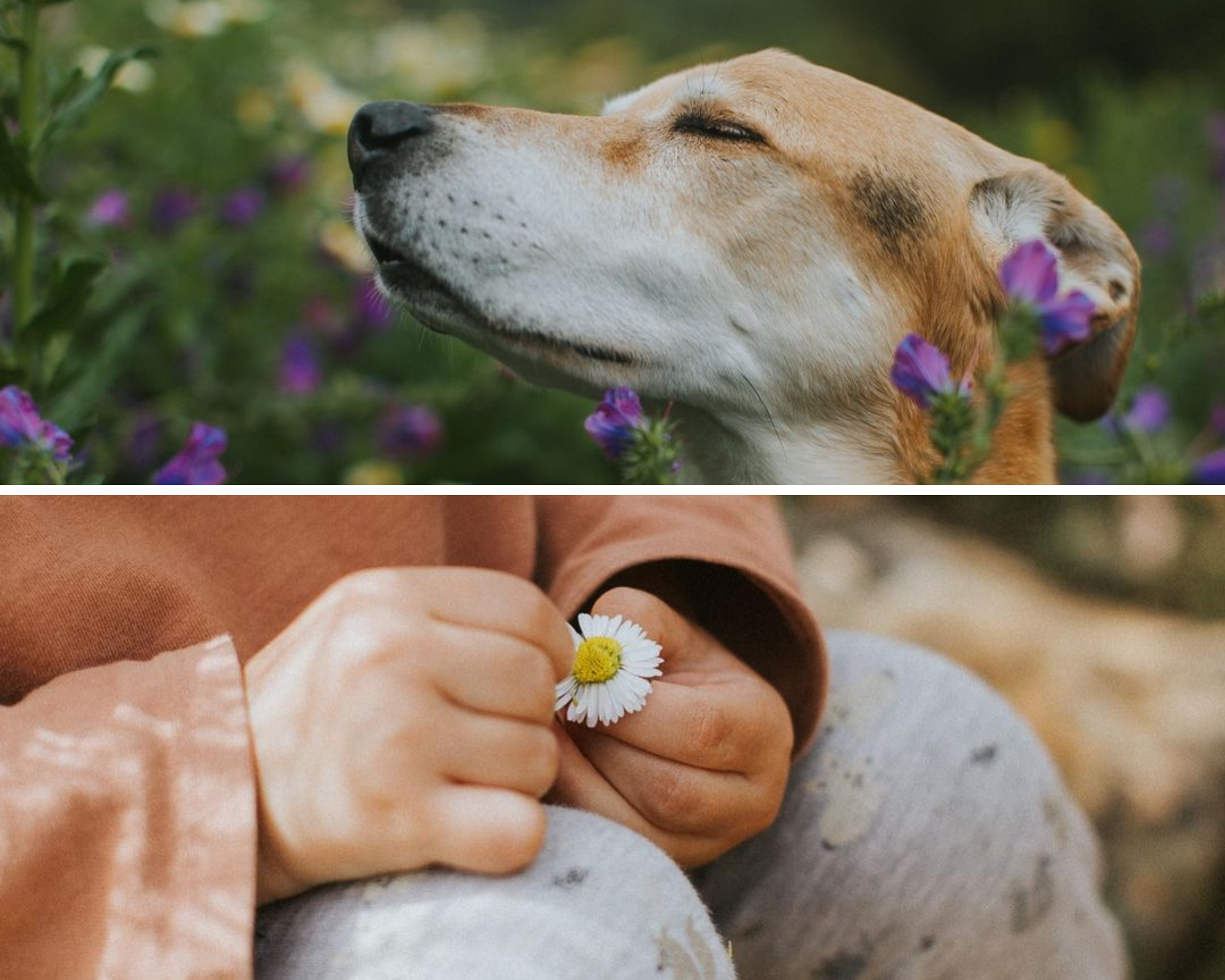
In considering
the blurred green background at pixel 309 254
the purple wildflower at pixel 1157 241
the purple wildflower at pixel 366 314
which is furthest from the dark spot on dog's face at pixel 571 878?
the purple wildflower at pixel 1157 241

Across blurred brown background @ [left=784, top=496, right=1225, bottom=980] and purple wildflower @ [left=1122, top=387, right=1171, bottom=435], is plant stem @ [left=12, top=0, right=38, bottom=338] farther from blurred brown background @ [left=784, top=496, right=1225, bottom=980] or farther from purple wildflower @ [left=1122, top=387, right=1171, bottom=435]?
purple wildflower @ [left=1122, top=387, right=1171, bottom=435]

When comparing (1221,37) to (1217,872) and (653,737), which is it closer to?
(1217,872)

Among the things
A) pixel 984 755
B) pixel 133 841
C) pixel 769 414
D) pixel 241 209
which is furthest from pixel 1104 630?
pixel 241 209

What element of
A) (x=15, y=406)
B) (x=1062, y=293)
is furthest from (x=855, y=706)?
(x=15, y=406)

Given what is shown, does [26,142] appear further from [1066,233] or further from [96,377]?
[1066,233]

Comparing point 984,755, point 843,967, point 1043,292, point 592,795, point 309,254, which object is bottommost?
point 309,254

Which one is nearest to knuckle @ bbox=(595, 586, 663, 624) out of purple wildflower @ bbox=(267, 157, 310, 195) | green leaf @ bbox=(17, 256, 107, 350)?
green leaf @ bbox=(17, 256, 107, 350)

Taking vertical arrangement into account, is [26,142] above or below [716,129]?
below
